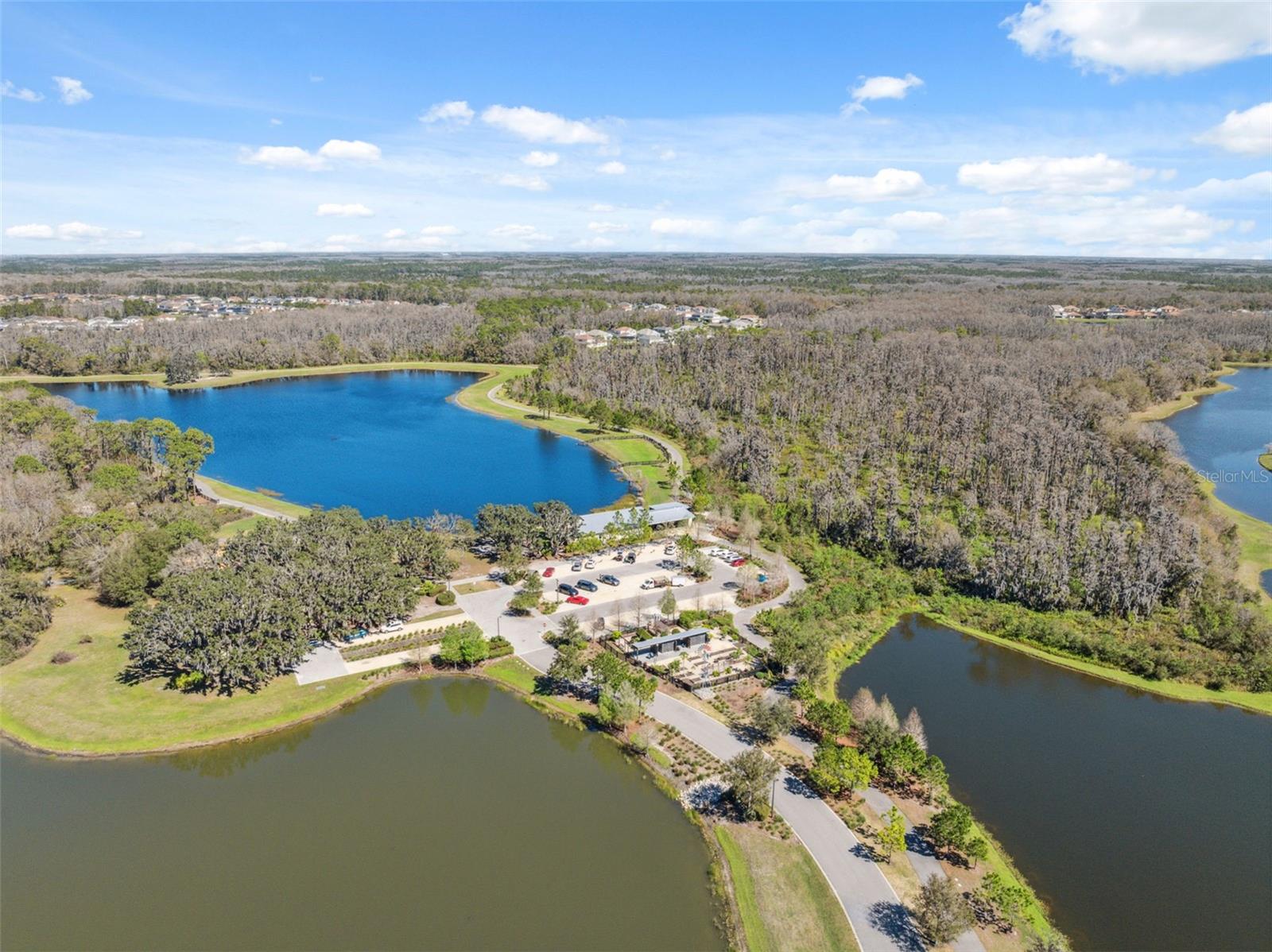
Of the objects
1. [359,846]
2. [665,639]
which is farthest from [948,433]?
[359,846]

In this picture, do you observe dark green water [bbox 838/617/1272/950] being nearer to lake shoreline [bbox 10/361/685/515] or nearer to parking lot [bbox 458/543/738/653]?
parking lot [bbox 458/543/738/653]

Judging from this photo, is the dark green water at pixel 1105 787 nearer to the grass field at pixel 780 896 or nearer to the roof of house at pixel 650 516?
the grass field at pixel 780 896

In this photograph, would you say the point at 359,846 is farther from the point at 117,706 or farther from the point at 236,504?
the point at 236,504

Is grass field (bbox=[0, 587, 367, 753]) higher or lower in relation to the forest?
lower

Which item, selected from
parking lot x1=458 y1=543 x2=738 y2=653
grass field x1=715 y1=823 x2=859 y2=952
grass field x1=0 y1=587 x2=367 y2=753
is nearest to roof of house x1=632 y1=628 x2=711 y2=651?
parking lot x1=458 y1=543 x2=738 y2=653

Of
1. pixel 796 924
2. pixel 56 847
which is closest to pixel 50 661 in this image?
pixel 56 847

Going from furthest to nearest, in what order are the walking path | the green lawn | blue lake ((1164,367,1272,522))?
the walking path
blue lake ((1164,367,1272,522))
the green lawn

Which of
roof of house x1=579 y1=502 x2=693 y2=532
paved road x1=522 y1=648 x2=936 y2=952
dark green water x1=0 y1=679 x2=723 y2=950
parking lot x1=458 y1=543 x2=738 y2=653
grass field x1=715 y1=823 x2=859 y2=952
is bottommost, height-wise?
dark green water x1=0 y1=679 x2=723 y2=950
